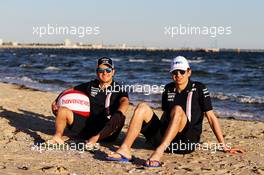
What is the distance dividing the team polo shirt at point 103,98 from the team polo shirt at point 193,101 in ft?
3.04

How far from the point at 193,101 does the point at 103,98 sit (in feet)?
4.68

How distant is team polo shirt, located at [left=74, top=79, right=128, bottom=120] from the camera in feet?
22.1

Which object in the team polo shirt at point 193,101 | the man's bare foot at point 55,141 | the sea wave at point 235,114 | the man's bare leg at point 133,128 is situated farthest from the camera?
the sea wave at point 235,114

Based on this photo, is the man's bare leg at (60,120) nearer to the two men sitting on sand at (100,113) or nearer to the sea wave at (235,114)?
the two men sitting on sand at (100,113)

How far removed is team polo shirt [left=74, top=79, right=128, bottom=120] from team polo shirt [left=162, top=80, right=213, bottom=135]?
3.04 feet

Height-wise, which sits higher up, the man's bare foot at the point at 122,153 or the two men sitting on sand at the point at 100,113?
the two men sitting on sand at the point at 100,113

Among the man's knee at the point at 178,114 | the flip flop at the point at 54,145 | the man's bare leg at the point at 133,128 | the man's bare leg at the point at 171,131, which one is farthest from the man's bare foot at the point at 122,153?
the flip flop at the point at 54,145

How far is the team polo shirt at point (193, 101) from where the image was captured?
6.02 meters

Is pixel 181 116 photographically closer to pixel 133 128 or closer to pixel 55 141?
pixel 133 128

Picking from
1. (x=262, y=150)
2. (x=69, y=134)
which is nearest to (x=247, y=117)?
(x=262, y=150)

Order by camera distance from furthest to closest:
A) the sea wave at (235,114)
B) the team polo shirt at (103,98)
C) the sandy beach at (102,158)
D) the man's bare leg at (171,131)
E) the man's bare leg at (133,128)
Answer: the sea wave at (235,114) → the team polo shirt at (103,98) → the man's bare leg at (133,128) → the man's bare leg at (171,131) → the sandy beach at (102,158)

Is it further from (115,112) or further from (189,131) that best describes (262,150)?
(115,112)

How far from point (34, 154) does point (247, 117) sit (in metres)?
7.04

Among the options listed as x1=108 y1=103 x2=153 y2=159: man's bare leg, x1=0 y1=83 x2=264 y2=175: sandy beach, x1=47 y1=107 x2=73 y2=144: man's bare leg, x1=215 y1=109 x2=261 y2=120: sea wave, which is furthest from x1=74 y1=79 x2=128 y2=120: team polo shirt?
x1=215 y1=109 x2=261 y2=120: sea wave
